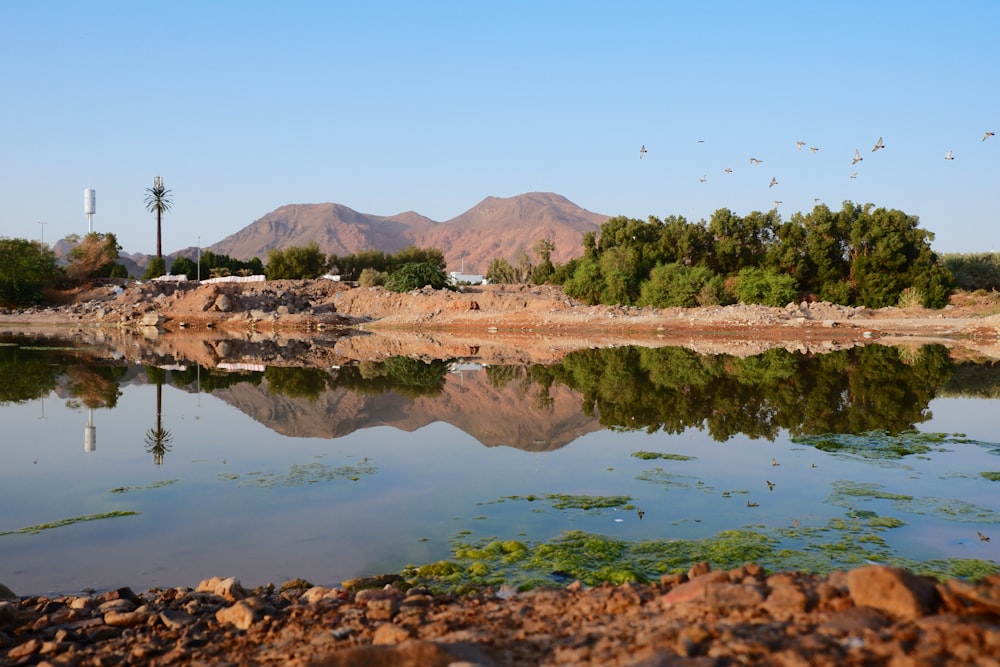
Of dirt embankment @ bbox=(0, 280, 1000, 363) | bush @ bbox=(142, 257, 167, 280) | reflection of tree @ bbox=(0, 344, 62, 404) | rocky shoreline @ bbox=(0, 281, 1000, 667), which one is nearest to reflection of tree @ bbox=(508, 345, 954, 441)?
dirt embankment @ bbox=(0, 280, 1000, 363)

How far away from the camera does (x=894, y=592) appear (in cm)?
405

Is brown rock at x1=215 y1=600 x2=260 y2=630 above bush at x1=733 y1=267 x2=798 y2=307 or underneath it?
underneath

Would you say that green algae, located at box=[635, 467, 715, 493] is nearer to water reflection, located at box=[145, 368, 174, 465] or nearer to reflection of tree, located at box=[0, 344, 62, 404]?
water reflection, located at box=[145, 368, 174, 465]

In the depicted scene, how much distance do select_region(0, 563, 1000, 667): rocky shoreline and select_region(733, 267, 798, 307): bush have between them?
50712 millimetres

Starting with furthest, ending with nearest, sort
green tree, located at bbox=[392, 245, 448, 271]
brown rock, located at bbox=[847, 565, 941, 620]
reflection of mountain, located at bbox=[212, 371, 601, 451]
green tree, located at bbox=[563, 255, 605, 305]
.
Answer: green tree, located at bbox=[392, 245, 448, 271], green tree, located at bbox=[563, 255, 605, 305], reflection of mountain, located at bbox=[212, 371, 601, 451], brown rock, located at bbox=[847, 565, 941, 620]

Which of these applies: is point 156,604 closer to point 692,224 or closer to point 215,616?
point 215,616

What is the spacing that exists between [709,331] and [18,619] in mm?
44330

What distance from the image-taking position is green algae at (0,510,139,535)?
26.5 ft

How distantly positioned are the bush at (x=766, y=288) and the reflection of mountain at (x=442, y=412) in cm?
3687

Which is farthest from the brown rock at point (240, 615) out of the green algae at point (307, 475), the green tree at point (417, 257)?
the green tree at point (417, 257)

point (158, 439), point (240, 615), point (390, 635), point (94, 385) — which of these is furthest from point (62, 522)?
point (94, 385)

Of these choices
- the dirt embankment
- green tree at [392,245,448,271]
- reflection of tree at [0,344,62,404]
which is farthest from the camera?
green tree at [392,245,448,271]

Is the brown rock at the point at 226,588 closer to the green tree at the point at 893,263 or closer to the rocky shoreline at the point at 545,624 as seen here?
the rocky shoreline at the point at 545,624

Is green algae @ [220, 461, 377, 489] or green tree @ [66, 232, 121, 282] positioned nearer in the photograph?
green algae @ [220, 461, 377, 489]
